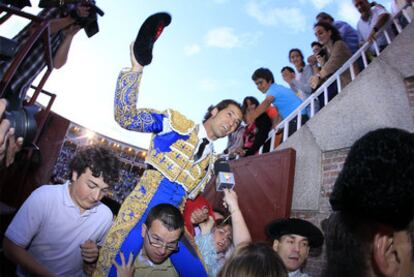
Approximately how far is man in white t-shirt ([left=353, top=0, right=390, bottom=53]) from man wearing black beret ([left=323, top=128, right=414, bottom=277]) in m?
4.51

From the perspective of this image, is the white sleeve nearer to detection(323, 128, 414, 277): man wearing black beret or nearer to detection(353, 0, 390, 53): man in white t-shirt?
detection(323, 128, 414, 277): man wearing black beret

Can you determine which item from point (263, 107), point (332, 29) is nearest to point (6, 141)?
point (263, 107)

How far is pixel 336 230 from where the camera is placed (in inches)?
32.2

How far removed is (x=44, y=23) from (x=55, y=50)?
1.12 meters

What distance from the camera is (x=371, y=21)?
15.4ft

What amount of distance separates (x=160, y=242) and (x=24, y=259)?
0.86 metres

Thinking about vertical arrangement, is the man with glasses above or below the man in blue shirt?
below

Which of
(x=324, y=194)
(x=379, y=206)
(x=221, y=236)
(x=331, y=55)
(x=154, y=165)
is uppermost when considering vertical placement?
(x=331, y=55)

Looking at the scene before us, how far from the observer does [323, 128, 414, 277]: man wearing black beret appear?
0.69 m

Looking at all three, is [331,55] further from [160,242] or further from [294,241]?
[160,242]

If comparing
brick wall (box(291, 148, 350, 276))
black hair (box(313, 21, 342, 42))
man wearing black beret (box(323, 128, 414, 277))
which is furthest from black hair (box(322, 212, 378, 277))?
black hair (box(313, 21, 342, 42))

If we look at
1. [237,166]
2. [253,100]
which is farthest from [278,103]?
[237,166]

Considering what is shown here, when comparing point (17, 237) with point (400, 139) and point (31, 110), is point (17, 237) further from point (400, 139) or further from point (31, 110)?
point (400, 139)

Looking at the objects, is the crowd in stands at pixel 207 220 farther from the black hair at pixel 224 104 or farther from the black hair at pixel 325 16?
the black hair at pixel 325 16
